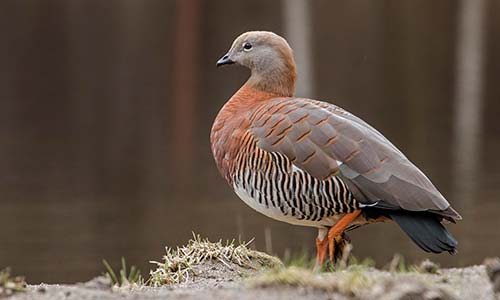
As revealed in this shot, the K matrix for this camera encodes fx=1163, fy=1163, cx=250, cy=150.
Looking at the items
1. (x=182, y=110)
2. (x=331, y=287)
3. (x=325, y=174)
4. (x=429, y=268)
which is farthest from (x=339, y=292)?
(x=182, y=110)

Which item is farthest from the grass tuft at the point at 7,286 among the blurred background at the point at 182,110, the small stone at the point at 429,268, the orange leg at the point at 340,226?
the blurred background at the point at 182,110

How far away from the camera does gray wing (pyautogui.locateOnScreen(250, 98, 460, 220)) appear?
7.15 m

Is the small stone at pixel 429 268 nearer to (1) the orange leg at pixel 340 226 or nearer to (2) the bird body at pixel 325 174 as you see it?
(2) the bird body at pixel 325 174

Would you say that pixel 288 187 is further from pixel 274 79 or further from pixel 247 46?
pixel 247 46

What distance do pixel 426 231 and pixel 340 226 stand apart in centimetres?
66

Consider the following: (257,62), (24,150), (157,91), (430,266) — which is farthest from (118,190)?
(430,266)

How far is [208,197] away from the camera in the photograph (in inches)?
730

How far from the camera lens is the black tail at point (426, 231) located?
6.97m

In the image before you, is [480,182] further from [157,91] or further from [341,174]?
[341,174]

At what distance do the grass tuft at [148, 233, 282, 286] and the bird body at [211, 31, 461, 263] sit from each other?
1.36 feet

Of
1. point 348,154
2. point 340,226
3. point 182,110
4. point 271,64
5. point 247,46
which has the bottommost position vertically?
point 182,110

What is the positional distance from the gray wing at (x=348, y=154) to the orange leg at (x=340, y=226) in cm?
19

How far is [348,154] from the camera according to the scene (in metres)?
7.41

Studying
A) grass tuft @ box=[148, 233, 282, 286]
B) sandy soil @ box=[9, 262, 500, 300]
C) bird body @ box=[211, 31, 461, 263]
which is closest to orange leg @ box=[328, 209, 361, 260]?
bird body @ box=[211, 31, 461, 263]
